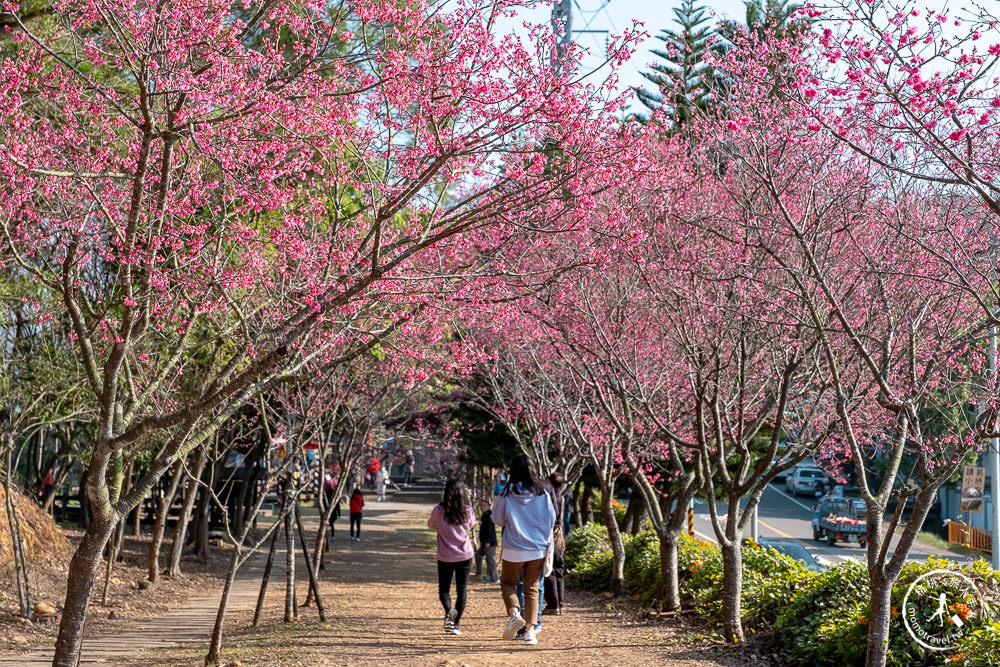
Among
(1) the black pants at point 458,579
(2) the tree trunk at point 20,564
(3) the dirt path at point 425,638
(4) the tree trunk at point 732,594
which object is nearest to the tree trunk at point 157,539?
(3) the dirt path at point 425,638

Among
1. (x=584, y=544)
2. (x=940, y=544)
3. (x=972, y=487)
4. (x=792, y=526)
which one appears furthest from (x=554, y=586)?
(x=792, y=526)

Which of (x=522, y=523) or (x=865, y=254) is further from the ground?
(x=865, y=254)

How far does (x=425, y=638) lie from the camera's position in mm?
9102

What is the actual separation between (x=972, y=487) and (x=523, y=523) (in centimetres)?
1073

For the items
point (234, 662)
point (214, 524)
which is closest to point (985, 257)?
point (234, 662)

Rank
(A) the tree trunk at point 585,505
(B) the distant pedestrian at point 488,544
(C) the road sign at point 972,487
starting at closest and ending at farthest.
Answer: (B) the distant pedestrian at point 488,544 → (C) the road sign at point 972,487 → (A) the tree trunk at point 585,505

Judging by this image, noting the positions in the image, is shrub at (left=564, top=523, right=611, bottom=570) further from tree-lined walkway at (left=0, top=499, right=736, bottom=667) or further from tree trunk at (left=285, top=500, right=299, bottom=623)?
tree trunk at (left=285, top=500, right=299, bottom=623)

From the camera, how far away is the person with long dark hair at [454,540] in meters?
9.05

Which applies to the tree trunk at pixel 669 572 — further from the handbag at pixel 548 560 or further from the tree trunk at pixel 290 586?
the tree trunk at pixel 290 586

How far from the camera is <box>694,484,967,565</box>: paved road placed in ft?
95.8

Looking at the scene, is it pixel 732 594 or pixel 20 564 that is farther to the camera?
pixel 20 564

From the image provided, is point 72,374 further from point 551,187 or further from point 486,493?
point 486,493

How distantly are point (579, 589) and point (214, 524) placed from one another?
1801cm

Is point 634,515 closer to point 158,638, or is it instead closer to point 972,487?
point 972,487
